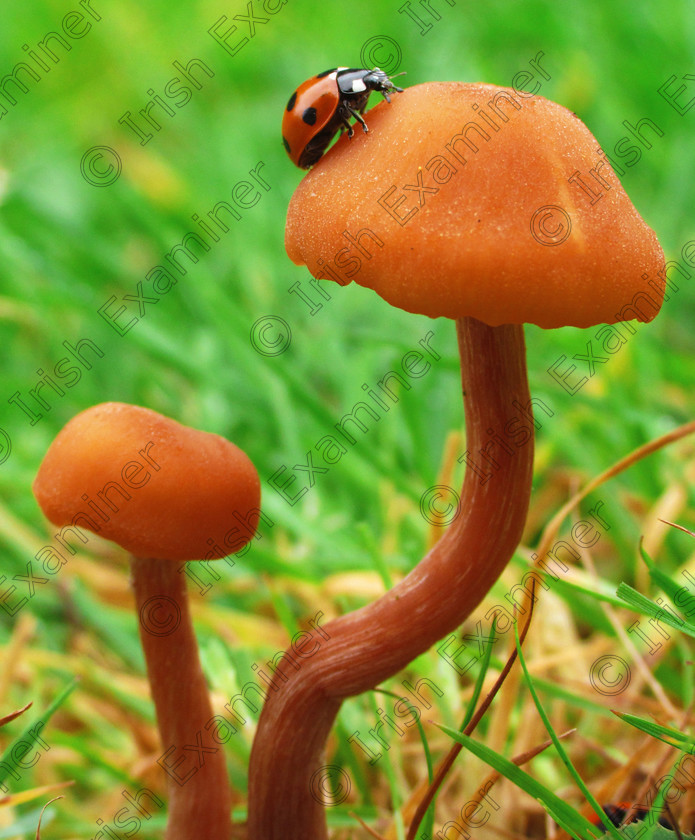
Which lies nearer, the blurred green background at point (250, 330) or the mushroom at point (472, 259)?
the mushroom at point (472, 259)

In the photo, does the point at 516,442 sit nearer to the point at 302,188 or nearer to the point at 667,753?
the point at 302,188

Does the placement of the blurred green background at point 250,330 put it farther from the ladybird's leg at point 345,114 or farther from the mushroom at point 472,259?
the ladybird's leg at point 345,114

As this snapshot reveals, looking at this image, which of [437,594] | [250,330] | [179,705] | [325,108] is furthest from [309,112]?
[250,330]

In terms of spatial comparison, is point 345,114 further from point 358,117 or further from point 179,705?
point 179,705

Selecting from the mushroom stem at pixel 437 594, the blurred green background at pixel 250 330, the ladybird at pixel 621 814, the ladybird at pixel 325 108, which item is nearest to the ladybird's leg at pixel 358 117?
the ladybird at pixel 325 108

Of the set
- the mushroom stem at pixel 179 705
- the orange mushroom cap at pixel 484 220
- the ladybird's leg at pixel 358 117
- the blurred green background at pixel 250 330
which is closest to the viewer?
the orange mushroom cap at pixel 484 220
